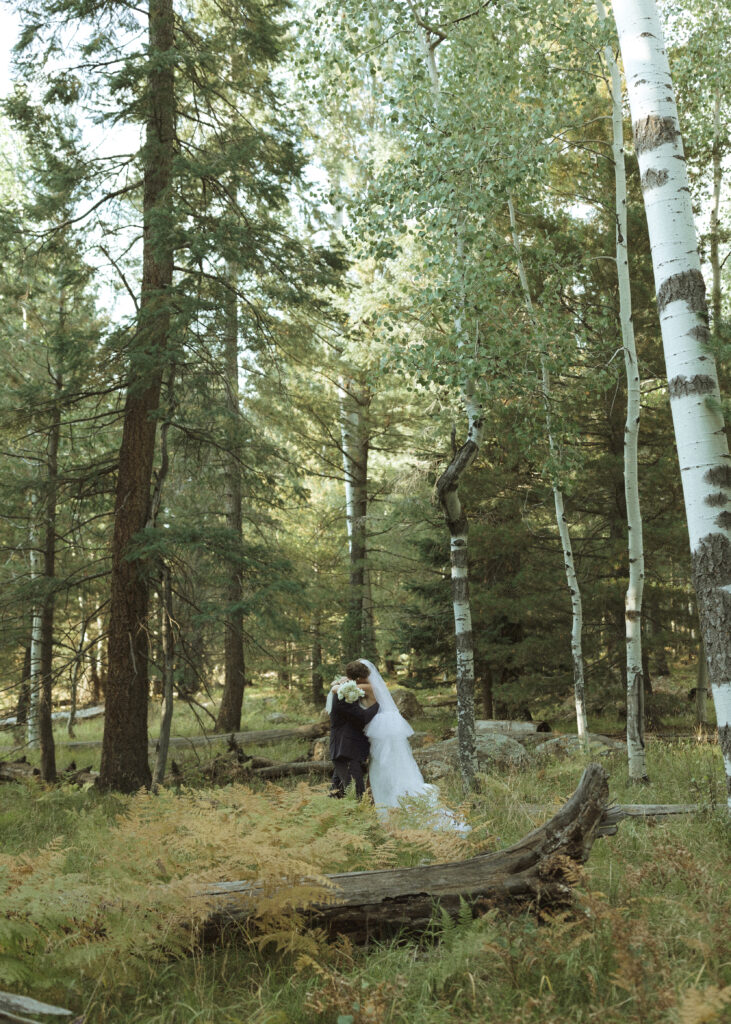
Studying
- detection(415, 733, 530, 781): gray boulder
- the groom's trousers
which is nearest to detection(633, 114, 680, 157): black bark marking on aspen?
the groom's trousers

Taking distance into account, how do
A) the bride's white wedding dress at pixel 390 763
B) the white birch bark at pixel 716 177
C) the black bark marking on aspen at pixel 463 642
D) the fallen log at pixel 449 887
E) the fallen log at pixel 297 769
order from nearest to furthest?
1. the fallen log at pixel 449 887
2. the bride's white wedding dress at pixel 390 763
3. the black bark marking on aspen at pixel 463 642
4. the fallen log at pixel 297 769
5. the white birch bark at pixel 716 177

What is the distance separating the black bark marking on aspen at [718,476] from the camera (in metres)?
5.04

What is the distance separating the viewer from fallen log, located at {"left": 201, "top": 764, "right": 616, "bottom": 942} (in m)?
3.72

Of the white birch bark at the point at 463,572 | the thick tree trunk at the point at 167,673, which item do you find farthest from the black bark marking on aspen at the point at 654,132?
the thick tree trunk at the point at 167,673

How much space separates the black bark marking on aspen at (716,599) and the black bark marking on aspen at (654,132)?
9.55 ft

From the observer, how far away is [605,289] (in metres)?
13.0

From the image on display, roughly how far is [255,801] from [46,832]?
3641 mm

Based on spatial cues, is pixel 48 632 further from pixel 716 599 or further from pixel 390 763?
pixel 716 599

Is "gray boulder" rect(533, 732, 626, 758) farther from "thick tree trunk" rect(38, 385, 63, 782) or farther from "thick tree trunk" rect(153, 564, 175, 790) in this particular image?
"thick tree trunk" rect(38, 385, 63, 782)

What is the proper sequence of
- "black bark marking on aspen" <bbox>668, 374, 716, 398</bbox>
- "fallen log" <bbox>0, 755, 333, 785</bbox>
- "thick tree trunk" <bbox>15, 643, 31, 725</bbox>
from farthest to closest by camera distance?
"fallen log" <bbox>0, 755, 333, 785</bbox>, "thick tree trunk" <bbox>15, 643, 31, 725</bbox>, "black bark marking on aspen" <bbox>668, 374, 716, 398</bbox>

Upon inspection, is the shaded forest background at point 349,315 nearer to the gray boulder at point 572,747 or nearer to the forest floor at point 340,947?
the gray boulder at point 572,747

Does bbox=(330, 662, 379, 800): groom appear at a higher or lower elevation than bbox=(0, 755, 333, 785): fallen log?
higher

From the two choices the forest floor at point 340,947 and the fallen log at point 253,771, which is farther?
the fallen log at point 253,771

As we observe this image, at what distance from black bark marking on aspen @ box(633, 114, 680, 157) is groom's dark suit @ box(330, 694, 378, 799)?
5.87 metres
